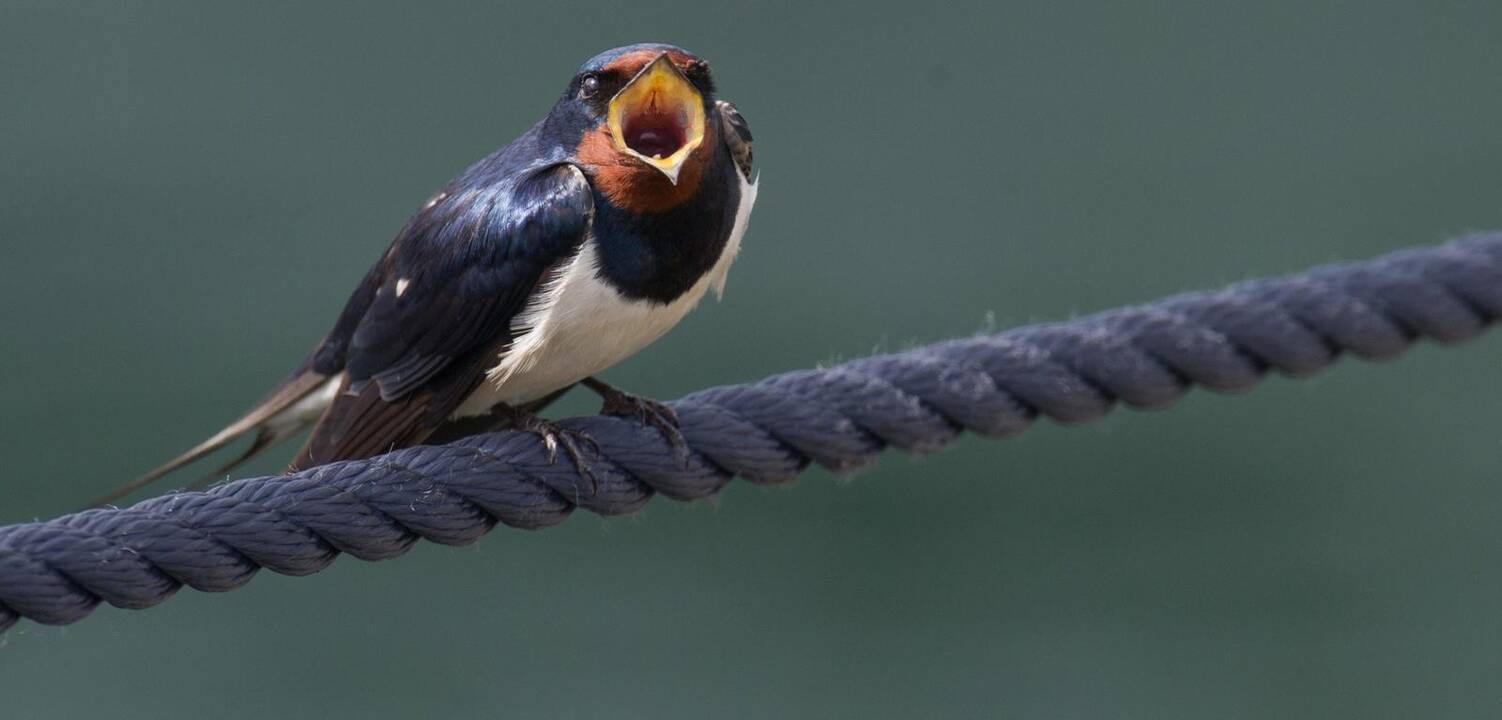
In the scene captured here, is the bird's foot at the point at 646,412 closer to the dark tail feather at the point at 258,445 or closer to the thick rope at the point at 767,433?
the thick rope at the point at 767,433

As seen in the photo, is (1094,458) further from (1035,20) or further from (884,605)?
(1035,20)

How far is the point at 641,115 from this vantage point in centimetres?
217

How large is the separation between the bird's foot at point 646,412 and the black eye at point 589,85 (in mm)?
347

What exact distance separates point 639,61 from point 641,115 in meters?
0.08

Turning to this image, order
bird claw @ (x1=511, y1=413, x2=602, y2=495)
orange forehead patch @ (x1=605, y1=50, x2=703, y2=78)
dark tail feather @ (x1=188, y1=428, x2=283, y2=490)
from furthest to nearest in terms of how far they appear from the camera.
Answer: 1. dark tail feather @ (x1=188, y1=428, x2=283, y2=490)
2. orange forehead patch @ (x1=605, y1=50, x2=703, y2=78)
3. bird claw @ (x1=511, y1=413, x2=602, y2=495)

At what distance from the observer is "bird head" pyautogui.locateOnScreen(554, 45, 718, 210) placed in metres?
2.09

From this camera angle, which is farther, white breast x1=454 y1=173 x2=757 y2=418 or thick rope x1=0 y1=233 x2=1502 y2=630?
white breast x1=454 y1=173 x2=757 y2=418

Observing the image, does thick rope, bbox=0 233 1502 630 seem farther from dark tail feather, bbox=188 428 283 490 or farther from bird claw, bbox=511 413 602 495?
dark tail feather, bbox=188 428 283 490

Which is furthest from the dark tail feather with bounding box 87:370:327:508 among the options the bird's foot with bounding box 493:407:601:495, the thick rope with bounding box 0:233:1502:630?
the thick rope with bounding box 0:233:1502:630

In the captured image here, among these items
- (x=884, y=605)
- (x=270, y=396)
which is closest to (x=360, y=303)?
(x=270, y=396)

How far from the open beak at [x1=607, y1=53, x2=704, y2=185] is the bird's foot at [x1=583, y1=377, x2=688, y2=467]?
0.25m

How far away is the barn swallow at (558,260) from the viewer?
2109 millimetres

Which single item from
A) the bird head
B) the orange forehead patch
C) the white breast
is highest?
the orange forehead patch

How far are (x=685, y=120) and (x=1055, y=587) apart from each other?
3.48 m
